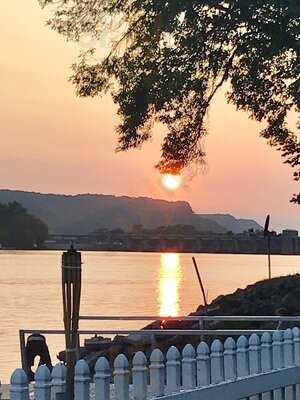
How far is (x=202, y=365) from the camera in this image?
726 cm

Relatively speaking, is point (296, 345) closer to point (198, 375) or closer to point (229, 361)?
point (229, 361)

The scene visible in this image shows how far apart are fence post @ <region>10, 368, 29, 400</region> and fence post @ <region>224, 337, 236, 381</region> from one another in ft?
7.40

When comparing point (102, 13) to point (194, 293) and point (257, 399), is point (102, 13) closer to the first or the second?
point (257, 399)

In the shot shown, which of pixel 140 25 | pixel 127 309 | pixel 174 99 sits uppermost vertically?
pixel 140 25

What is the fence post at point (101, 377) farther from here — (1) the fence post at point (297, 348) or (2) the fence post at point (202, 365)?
(1) the fence post at point (297, 348)

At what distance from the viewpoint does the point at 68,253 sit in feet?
29.6

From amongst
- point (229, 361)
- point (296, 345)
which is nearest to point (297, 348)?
point (296, 345)

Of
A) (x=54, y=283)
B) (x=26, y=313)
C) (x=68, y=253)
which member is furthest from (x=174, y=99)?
(x=54, y=283)

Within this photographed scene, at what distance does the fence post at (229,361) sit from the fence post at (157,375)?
0.84m

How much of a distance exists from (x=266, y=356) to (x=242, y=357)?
1.39 ft

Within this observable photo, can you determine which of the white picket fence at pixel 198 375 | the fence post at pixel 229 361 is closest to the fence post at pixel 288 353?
the white picket fence at pixel 198 375

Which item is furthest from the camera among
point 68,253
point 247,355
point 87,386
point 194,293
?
point 194,293

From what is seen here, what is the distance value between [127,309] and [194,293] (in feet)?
105

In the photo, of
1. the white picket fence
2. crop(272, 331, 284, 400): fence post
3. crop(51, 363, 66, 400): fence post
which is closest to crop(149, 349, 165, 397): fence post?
the white picket fence
